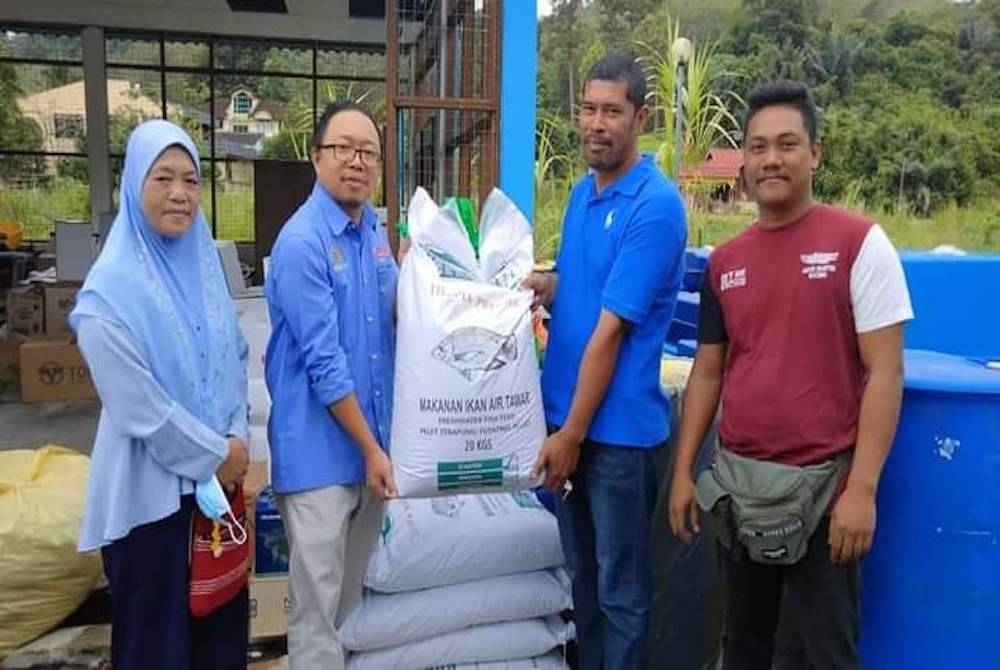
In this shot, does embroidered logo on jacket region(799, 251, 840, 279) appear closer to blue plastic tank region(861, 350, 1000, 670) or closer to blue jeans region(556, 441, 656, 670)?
blue plastic tank region(861, 350, 1000, 670)

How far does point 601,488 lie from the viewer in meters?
1.95

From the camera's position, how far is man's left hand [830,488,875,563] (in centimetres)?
156

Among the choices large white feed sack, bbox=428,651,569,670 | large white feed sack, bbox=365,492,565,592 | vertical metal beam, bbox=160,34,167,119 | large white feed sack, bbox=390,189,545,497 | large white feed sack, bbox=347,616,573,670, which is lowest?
large white feed sack, bbox=428,651,569,670

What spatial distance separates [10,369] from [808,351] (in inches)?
223

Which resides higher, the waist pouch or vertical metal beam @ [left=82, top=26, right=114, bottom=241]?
vertical metal beam @ [left=82, top=26, right=114, bottom=241]

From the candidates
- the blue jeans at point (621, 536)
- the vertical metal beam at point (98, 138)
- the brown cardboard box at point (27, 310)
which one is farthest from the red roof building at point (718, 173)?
the vertical metal beam at point (98, 138)

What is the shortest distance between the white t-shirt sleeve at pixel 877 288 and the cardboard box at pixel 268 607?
5.95 feet

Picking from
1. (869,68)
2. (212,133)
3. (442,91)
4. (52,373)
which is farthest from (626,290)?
(869,68)

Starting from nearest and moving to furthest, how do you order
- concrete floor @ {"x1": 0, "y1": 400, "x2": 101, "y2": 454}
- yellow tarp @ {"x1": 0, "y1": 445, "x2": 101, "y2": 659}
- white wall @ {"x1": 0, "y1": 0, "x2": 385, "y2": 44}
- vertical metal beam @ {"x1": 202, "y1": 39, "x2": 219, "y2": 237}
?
1. yellow tarp @ {"x1": 0, "y1": 445, "x2": 101, "y2": 659}
2. concrete floor @ {"x1": 0, "y1": 400, "x2": 101, "y2": 454}
3. white wall @ {"x1": 0, "y1": 0, "x2": 385, "y2": 44}
4. vertical metal beam @ {"x1": 202, "y1": 39, "x2": 219, "y2": 237}

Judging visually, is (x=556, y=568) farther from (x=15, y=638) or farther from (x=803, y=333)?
(x=15, y=638)

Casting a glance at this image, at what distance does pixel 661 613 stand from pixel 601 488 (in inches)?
23.9

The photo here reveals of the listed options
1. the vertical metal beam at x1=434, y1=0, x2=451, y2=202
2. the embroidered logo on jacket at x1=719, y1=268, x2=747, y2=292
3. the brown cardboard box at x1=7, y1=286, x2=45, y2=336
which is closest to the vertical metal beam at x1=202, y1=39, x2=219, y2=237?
the brown cardboard box at x1=7, y1=286, x2=45, y2=336

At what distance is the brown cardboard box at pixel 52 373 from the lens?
557 centimetres

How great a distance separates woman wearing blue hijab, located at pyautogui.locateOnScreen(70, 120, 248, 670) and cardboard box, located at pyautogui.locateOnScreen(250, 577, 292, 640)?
695 mm
